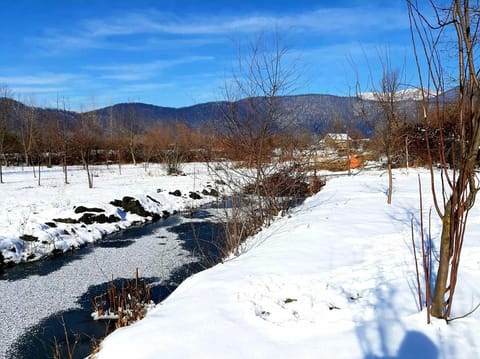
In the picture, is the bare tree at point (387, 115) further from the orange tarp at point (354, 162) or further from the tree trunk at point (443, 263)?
the orange tarp at point (354, 162)

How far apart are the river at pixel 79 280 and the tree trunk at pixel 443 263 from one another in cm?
360

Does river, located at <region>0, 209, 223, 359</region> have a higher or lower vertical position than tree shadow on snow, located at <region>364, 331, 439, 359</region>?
lower

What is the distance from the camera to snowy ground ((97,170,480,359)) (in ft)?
7.16

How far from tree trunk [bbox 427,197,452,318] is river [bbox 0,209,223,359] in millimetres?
3598

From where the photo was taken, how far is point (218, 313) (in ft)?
8.98

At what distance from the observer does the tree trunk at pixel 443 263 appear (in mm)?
1966

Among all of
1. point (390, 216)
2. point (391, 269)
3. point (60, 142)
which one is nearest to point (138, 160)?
point (60, 142)

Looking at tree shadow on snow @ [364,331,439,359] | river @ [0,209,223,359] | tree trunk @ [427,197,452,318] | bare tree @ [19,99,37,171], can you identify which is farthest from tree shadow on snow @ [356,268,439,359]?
A: bare tree @ [19,99,37,171]

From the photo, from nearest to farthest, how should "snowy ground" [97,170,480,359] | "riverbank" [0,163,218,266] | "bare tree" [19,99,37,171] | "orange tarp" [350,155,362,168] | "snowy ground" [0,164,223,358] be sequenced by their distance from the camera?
"snowy ground" [97,170,480,359]
"snowy ground" [0,164,223,358]
"riverbank" [0,163,218,266]
"orange tarp" [350,155,362,168]
"bare tree" [19,99,37,171]

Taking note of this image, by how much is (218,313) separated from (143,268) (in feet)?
13.6

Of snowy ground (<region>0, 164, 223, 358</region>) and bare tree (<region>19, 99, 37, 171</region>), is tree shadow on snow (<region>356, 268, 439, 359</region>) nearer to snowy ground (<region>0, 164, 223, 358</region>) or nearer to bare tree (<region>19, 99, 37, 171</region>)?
snowy ground (<region>0, 164, 223, 358</region>)

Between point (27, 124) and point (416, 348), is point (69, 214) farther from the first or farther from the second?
point (27, 124)

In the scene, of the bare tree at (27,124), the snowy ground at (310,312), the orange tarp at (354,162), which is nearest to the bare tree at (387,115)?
the snowy ground at (310,312)

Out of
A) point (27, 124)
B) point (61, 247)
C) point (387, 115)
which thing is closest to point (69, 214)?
point (61, 247)
